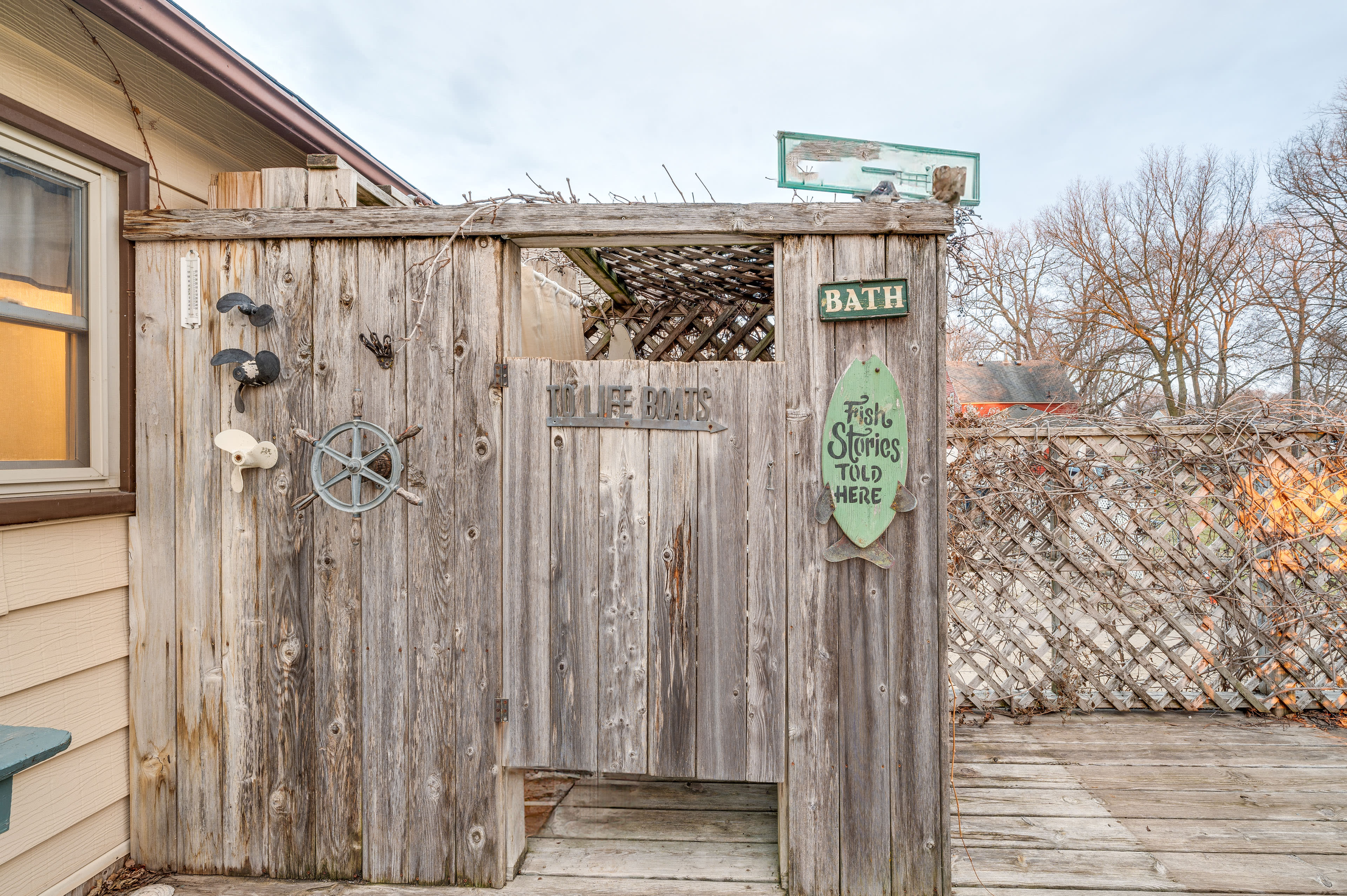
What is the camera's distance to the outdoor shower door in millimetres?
1851

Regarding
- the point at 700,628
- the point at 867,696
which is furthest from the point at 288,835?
the point at 867,696

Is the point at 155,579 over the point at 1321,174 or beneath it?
beneath

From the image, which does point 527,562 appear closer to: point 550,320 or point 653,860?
point 653,860

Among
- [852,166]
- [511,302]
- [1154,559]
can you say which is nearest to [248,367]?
[511,302]

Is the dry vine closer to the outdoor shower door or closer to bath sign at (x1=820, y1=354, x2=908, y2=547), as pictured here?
the outdoor shower door

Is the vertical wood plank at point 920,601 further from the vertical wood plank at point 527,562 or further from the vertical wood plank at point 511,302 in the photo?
the vertical wood plank at point 511,302

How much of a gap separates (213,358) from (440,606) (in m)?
1.03

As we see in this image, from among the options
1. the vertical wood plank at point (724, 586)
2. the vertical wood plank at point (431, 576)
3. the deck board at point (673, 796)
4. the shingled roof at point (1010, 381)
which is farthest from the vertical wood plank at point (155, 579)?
the shingled roof at point (1010, 381)

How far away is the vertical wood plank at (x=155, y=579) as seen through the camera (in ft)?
6.29

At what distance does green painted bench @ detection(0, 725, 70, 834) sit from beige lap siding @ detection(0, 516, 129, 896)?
0.51 meters

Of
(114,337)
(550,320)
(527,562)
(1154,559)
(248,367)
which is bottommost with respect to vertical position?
(1154,559)

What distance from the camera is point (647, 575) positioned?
1879 mm

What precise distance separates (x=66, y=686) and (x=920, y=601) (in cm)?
254

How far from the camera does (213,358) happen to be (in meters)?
1.82
